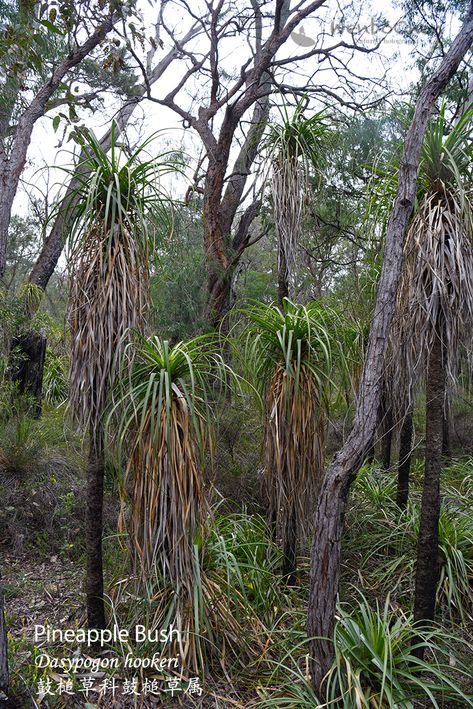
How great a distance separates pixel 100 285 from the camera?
3.24m

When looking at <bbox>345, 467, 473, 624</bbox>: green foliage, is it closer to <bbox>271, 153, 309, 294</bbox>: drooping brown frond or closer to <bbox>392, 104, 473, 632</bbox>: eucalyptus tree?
<bbox>392, 104, 473, 632</bbox>: eucalyptus tree

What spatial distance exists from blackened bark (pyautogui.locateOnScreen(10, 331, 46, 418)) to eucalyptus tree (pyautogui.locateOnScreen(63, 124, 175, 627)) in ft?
14.3

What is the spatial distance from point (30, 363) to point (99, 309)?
4.99 m

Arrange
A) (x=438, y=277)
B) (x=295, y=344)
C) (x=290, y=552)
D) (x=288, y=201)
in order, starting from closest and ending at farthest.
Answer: (x=438, y=277), (x=295, y=344), (x=290, y=552), (x=288, y=201)

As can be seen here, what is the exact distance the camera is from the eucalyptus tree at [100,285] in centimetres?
Result: 323

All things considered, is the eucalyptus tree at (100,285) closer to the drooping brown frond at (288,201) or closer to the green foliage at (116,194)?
the green foliage at (116,194)

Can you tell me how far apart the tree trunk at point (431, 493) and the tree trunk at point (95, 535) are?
187 cm

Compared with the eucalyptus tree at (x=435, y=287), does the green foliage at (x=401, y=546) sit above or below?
below

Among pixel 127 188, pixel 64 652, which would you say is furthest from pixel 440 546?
pixel 127 188

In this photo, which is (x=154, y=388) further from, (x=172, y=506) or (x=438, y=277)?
(x=438, y=277)

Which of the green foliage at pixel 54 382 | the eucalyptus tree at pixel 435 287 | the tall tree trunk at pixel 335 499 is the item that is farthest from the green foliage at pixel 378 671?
the green foliage at pixel 54 382

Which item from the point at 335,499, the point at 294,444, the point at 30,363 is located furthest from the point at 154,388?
the point at 30,363

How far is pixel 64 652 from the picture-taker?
3426 millimetres

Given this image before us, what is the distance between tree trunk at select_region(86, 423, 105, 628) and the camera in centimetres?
343
